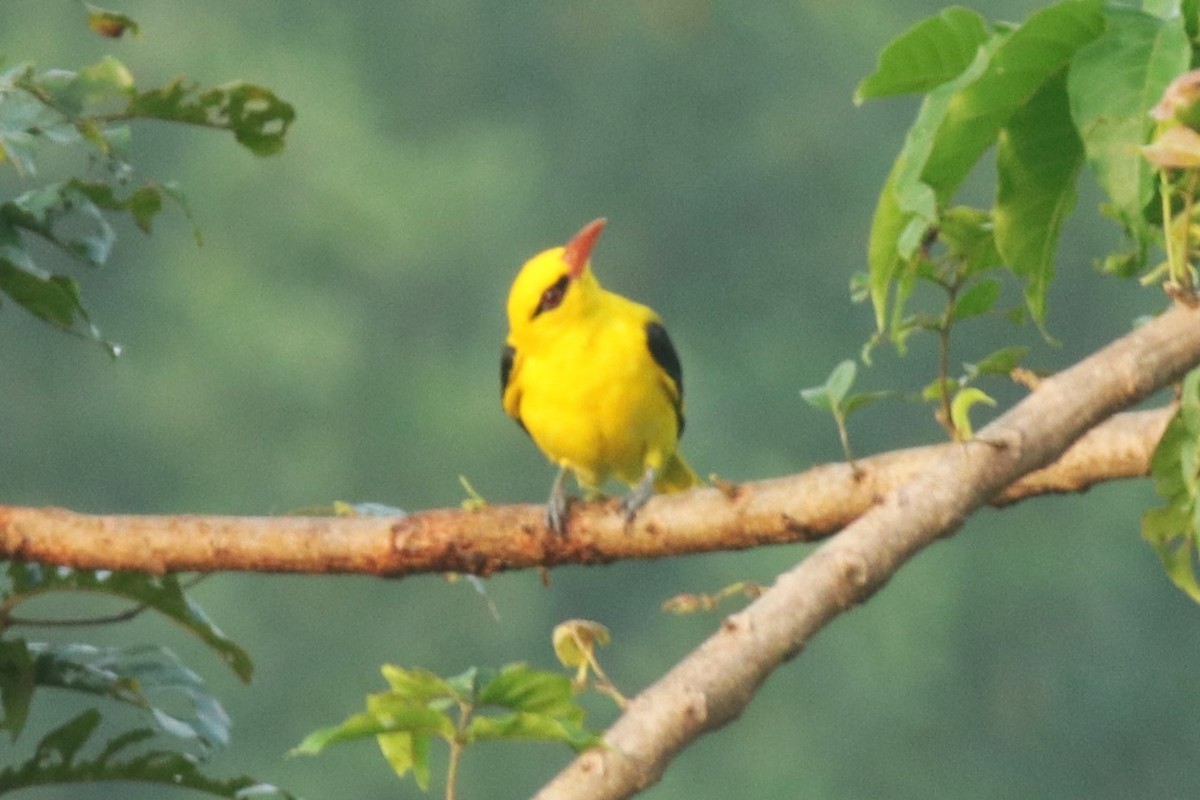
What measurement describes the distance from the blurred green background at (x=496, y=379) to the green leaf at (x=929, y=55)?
9.63 m

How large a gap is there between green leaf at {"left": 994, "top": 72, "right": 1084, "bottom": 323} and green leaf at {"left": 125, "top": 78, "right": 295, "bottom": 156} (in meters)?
0.91

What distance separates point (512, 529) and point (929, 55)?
23.2 inches

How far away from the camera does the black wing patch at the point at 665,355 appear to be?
112 inches

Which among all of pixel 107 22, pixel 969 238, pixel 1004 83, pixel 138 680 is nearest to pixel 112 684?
pixel 138 680

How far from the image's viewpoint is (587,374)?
2.79 metres

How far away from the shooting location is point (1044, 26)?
4.45 feet

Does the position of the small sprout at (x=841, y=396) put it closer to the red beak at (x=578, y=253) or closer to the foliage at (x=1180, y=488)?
the foliage at (x=1180, y=488)

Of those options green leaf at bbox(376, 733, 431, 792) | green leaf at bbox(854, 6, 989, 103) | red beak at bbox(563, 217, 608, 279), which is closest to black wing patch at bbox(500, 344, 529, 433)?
red beak at bbox(563, 217, 608, 279)

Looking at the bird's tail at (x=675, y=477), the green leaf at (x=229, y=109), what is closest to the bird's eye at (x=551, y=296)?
the bird's tail at (x=675, y=477)

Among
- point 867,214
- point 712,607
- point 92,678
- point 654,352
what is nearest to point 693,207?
point 867,214

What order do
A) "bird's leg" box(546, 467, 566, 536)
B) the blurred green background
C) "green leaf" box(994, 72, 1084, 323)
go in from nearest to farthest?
1. "green leaf" box(994, 72, 1084, 323)
2. "bird's leg" box(546, 467, 566, 536)
3. the blurred green background

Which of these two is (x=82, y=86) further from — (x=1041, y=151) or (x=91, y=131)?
(x=1041, y=151)

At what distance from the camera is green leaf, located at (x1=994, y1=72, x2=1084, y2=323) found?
4.64 feet

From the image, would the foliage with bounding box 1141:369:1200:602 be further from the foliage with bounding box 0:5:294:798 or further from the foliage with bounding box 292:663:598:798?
the foliage with bounding box 0:5:294:798
